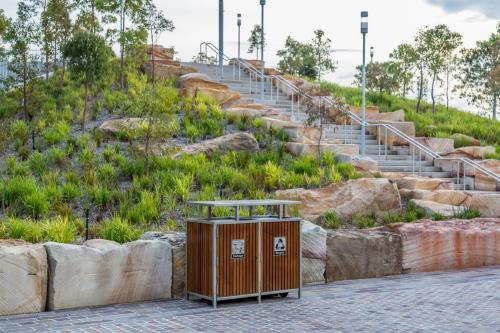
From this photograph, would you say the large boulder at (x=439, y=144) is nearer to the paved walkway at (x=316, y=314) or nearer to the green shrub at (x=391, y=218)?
the green shrub at (x=391, y=218)

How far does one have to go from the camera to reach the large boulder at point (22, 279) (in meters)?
9.20

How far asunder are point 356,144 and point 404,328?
12610 mm

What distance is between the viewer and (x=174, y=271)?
10.7 meters

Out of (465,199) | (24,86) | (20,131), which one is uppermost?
(24,86)

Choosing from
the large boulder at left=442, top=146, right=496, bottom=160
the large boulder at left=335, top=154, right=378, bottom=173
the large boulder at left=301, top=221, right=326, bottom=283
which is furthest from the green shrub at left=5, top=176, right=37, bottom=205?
the large boulder at left=442, top=146, right=496, bottom=160

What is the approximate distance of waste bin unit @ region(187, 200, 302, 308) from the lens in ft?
32.4

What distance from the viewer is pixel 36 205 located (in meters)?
13.7

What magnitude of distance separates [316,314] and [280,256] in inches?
47.5

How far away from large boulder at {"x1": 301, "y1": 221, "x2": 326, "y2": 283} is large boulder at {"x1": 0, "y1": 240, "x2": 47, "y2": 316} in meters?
4.19

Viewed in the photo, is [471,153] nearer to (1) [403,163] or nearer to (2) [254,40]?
(1) [403,163]

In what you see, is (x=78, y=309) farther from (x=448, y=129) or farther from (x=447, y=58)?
(x=447, y=58)

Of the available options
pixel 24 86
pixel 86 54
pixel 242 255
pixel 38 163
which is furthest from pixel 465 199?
pixel 24 86

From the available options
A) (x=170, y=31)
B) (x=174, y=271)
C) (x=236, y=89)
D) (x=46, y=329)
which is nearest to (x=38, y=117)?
(x=170, y=31)

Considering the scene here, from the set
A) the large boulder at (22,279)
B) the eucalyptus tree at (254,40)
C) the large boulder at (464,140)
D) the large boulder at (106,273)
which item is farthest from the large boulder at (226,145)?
the eucalyptus tree at (254,40)
